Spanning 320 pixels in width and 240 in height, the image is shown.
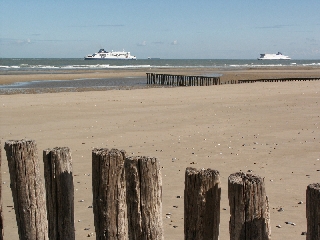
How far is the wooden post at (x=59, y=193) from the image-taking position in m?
3.11

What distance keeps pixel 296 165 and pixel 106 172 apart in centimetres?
586

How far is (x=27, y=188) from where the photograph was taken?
317cm

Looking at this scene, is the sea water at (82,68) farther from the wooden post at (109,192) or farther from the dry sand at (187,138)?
the wooden post at (109,192)

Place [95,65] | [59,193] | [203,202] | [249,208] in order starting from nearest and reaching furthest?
[249,208] → [203,202] → [59,193] → [95,65]

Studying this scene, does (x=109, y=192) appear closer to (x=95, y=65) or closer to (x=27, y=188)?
(x=27, y=188)

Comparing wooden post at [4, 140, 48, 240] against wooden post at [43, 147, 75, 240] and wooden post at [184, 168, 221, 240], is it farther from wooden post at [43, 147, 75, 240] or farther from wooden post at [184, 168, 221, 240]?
wooden post at [184, 168, 221, 240]

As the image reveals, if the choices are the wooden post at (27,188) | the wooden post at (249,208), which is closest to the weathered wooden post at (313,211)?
the wooden post at (249,208)

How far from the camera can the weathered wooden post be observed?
2527mm

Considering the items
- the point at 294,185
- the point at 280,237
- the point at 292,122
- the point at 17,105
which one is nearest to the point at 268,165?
the point at 294,185

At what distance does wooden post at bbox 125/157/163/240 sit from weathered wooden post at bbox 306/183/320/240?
2.93ft

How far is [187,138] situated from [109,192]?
8.05m

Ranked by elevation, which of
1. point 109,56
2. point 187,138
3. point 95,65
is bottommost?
point 187,138

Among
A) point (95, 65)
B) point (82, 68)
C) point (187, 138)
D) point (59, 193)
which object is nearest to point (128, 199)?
point (59, 193)

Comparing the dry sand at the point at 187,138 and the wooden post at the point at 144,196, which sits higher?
the wooden post at the point at 144,196
